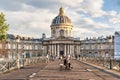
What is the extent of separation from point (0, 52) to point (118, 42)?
38.7m

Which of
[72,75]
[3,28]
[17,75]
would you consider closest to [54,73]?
[72,75]

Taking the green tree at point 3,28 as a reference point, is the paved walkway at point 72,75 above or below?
below

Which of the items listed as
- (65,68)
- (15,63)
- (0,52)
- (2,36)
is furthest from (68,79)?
(0,52)

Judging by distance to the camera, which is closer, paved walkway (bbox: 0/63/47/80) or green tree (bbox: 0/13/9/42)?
paved walkway (bbox: 0/63/47/80)

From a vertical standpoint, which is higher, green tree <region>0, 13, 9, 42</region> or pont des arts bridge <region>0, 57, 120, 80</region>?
green tree <region>0, 13, 9, 42</region>

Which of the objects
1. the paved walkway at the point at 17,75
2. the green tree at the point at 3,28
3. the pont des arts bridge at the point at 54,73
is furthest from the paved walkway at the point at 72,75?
the green tree at the point at 3,28

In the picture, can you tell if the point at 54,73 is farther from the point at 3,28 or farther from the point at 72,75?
the point at 3,28

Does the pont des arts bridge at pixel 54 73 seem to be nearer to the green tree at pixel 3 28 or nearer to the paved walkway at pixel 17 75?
the paved walkway at pixel 17 75

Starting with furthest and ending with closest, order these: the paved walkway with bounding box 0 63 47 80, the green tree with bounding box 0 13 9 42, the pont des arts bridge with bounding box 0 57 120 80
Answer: the green tree with bounding box 0 13 9 42 < the pont des arts bridge with bounding box 0 57 120 80 < the paved walkway with bounding box 0 63 47 80

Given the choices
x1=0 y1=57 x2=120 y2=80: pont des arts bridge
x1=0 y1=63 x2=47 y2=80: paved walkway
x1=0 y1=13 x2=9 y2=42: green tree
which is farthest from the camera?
x1=0 y1=13 x2=9 y2=42: green tree

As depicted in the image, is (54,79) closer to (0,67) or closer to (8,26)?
(0,67)

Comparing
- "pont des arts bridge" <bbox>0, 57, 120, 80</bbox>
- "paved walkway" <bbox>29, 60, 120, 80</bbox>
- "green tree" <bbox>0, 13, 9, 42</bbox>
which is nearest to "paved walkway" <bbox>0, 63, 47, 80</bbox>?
"pont des arts bridge" <bbox>0, 57, 120, 80</bbox>

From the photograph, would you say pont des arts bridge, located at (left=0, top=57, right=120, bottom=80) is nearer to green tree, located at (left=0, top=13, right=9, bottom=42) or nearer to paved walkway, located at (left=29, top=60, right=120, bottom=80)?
paved walkway, located at (left=29, top=60, right=120, bottom=80)

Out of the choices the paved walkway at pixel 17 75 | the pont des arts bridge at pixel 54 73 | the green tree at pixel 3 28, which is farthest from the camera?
the green tree at pixel 3 28
